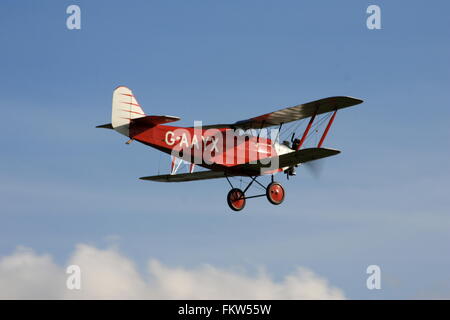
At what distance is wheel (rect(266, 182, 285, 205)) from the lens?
2383cm

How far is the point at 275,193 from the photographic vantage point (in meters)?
23.9

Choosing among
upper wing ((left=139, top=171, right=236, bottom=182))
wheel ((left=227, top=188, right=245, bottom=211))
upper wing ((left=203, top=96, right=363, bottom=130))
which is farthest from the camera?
upper wing ((left=139, top=171, right=236, bottom=182))

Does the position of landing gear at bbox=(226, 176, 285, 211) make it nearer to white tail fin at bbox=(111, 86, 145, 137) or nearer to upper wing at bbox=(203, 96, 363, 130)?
upper wing at bbox=(203, 96, 363, 130)

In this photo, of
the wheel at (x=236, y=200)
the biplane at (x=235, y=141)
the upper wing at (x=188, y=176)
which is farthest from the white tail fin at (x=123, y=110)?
the wheel at (x=236, y=200)

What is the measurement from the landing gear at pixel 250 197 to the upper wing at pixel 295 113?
199cm

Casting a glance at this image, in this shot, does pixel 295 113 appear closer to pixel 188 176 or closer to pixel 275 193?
pixel 275 193

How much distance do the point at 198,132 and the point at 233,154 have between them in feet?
4.57

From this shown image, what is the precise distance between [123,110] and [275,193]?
609 cm

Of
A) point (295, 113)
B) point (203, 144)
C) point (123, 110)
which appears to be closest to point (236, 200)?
point (203, 144)

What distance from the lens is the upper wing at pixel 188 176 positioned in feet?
83.1

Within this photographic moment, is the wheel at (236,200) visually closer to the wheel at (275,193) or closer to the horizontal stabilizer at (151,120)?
the wheel at (275,193)

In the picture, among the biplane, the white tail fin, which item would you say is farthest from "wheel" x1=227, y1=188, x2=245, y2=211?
the white tail fin
